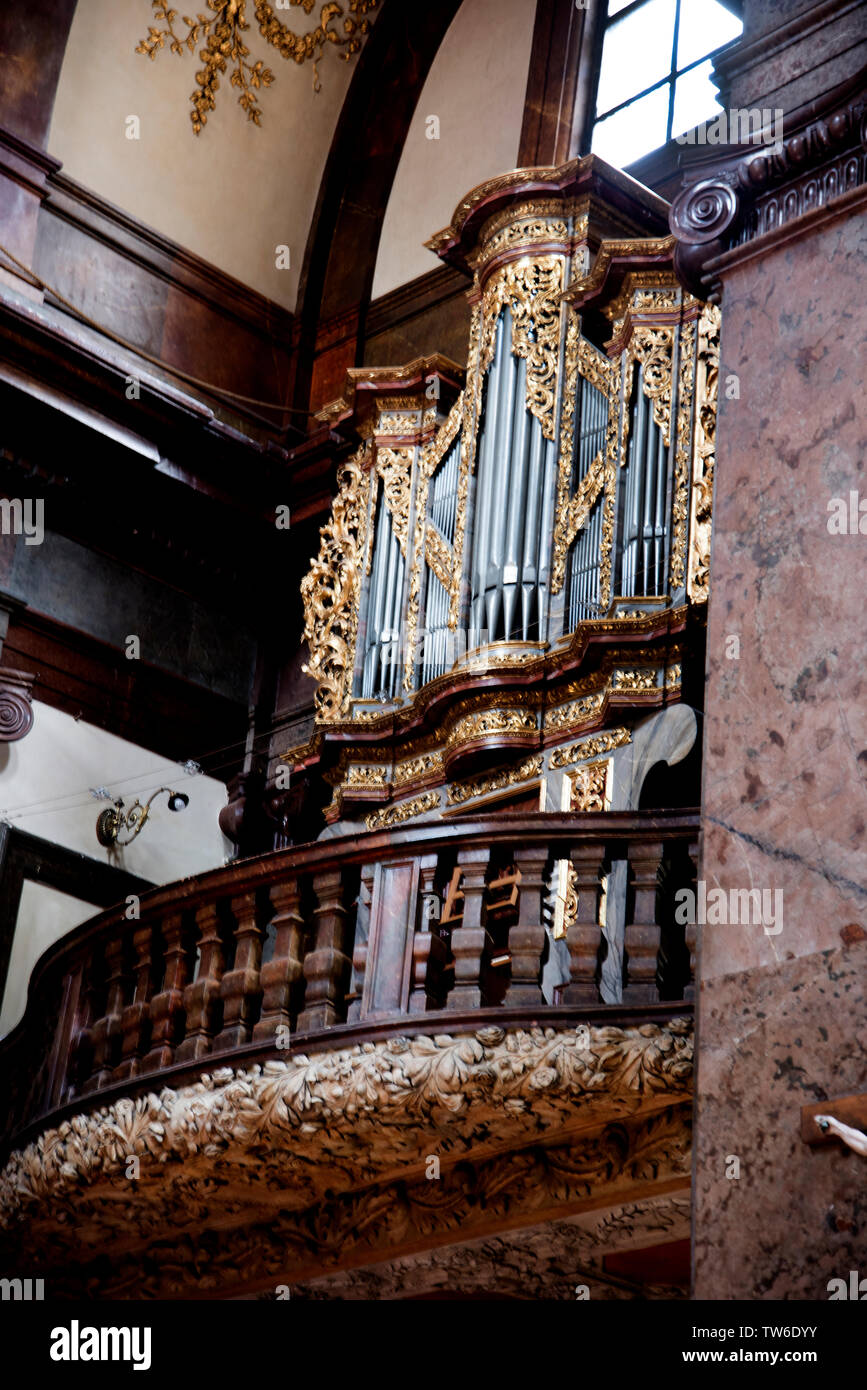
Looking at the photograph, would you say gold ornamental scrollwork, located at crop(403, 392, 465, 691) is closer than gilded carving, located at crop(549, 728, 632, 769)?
No

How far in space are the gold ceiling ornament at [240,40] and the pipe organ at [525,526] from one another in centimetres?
245

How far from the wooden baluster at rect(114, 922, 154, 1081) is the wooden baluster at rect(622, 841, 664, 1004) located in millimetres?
2129

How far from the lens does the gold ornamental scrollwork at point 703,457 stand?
878 centimetres

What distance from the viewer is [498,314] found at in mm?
10188

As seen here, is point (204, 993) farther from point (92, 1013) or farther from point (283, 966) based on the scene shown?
point (92, 1013)

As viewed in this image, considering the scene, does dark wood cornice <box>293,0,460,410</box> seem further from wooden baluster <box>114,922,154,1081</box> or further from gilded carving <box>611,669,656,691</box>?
wooden baluster <box>114,922,154,1081</box>

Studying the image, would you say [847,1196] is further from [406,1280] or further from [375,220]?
[375,220]

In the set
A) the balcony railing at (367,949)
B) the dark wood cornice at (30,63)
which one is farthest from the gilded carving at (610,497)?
the dark wood cornice at (30,63)

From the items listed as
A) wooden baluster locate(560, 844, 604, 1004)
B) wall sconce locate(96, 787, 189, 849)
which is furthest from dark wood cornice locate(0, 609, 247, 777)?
wooden baluster locate(560, 844, 604, 1004)

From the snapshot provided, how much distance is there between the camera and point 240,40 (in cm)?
1241

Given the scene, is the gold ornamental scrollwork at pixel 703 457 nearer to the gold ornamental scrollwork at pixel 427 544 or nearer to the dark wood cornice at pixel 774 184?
the gold ornamental scrollwork at pixel 427 544

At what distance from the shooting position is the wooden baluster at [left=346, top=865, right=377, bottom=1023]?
24.1 ft

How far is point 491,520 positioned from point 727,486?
174 inches
